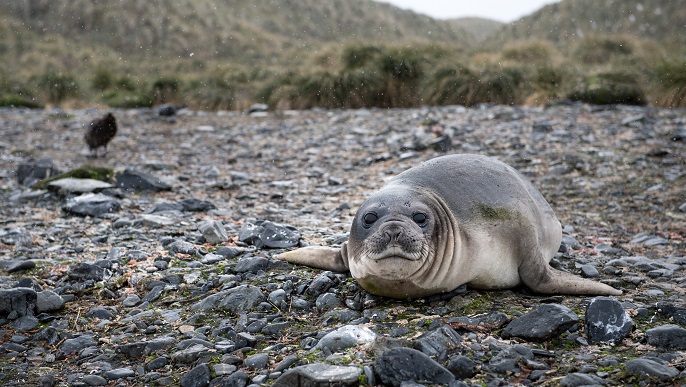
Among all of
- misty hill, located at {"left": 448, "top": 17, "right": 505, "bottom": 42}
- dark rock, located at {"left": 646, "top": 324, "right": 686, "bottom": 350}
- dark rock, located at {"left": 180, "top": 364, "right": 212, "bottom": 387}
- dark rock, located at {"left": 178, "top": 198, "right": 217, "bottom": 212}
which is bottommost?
dark rock, located at {"left": 180, "top": 364, "right": 212, "bottom": 387}

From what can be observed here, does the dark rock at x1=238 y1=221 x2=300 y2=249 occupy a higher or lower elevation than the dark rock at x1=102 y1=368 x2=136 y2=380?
higher

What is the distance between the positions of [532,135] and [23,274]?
7.23 meters

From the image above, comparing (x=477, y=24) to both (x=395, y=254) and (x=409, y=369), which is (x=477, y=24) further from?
(x=409, y=369)

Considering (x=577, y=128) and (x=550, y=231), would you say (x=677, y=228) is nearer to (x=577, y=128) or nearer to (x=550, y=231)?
(x=550, y=231)

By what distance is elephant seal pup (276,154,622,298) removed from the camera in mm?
3066

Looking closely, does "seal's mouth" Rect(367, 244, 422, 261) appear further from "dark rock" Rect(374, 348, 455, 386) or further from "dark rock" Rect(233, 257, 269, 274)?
"dark rock" Rect(233, 257, 269, 274)

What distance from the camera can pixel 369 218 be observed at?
321 centimetres

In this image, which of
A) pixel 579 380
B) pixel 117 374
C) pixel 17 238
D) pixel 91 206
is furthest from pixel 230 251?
pixel 579 380

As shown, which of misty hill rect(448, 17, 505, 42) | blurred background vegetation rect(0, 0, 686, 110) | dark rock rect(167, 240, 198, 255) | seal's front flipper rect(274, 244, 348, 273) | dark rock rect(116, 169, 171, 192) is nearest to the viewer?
seal's front flipper rect(274, 244, 348, 273)

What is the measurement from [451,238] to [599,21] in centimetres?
4718

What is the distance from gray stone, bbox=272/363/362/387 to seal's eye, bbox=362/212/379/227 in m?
0.82

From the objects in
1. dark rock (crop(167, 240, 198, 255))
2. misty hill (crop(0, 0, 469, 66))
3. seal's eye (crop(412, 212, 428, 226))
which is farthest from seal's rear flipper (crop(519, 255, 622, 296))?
misty hill (crop(0, 0, 469, 66))

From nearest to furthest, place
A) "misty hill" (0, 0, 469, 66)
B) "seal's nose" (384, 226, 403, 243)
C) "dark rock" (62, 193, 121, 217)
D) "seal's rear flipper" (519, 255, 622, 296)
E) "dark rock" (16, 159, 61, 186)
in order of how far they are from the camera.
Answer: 1. "seal's nose" (384, 226, 403, 243)
2. "seal's rear flipper" (519, 255, 622, 296)
3. "dark rock" (62, 193, 121, 217)
4. "dark rock" (16, 159, 61, 186)
5. "misty hill" (0, 0, 469, 66)

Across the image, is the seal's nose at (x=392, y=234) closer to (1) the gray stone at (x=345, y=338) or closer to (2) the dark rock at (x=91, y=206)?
(1) the gray stone at (x=345, y=338)
